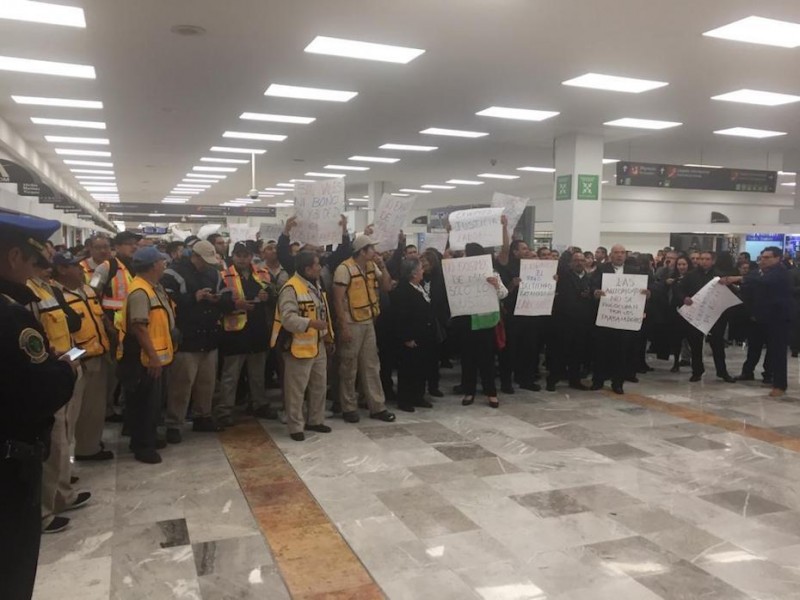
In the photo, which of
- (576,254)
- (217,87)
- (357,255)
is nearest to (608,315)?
(576,254)

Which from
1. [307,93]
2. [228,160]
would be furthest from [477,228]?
[228,160]

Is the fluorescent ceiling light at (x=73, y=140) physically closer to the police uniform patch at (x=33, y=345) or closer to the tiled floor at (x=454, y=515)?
the tiled floor at (x=454, y=515)

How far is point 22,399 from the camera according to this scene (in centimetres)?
175

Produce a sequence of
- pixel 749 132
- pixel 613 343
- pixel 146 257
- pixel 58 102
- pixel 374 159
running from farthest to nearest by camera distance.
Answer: pixel 374 159 → pixel 749 132 → pixel 58 102 → pixel 613 343 → pixel 146 257

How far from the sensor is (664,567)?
320 centimetres

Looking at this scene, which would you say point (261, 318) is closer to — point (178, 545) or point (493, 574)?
point (178, 545)

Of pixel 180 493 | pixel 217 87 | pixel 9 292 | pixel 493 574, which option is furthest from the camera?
pixel 217 87

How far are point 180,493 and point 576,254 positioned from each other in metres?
5.09

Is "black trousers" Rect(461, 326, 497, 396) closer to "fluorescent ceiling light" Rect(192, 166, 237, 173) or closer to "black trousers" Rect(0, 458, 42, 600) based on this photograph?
"black trousers" Rect(0, 458, 42, 600)

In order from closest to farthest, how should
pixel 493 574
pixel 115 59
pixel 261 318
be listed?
1. pixel 493 574
2. pixel 261 318
3. pixel 115 59

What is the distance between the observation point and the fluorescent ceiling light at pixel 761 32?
582cm

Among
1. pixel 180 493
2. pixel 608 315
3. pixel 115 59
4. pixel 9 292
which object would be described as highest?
pixel 115 59

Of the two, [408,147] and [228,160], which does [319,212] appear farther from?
[228,160]

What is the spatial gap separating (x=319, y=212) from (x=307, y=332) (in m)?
1.26
